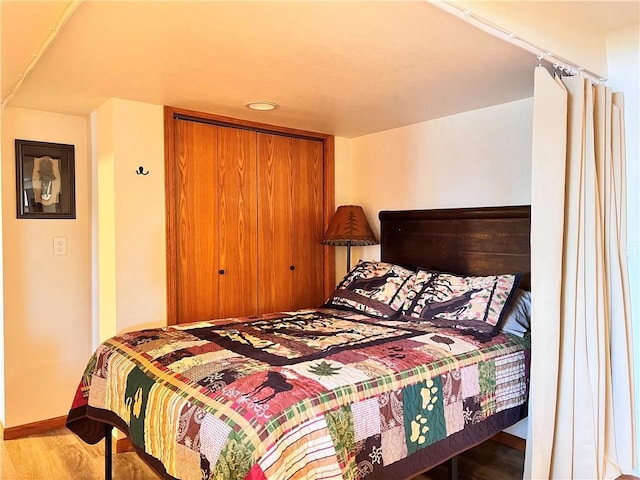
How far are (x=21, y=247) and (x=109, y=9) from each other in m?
1.94

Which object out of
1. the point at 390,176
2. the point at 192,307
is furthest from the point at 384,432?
the point at 390,176

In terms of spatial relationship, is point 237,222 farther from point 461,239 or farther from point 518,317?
point 518,317

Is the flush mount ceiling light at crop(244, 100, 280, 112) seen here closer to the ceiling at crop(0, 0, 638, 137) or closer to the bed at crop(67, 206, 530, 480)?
the ceiling at crop(0, 0, 638, 137)

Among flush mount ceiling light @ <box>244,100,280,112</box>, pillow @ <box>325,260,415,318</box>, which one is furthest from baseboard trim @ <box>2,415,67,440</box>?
flush mount ceiling light @ <box>244,100,280,112</box>

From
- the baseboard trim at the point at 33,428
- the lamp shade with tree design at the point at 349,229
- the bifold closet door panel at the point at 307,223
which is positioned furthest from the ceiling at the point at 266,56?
the baseboard trim at the point at 33,428

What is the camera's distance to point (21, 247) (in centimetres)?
293

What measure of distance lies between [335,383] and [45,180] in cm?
248

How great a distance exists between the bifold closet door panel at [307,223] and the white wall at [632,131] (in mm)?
2083

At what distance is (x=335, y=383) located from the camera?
1.65m

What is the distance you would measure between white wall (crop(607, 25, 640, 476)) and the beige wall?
3.19 metres

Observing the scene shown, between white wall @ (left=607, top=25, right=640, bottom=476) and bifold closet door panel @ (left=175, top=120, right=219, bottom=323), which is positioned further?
bifold closet door panel @ (left=175, top=120, right=219, bottom=323)

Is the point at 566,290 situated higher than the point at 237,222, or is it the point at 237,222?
the point at 237,222

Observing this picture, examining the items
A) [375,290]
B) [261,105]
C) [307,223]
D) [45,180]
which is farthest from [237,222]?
[45,180]

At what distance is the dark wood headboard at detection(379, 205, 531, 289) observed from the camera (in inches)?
109
